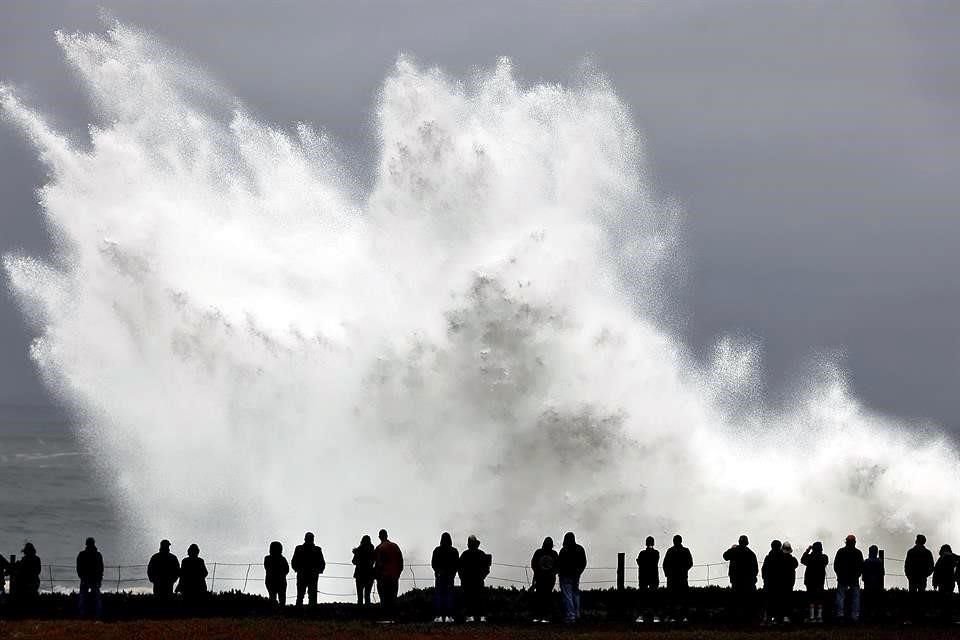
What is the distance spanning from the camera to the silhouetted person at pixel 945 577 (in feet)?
94.2

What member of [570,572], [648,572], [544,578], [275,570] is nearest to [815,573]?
[648,572]

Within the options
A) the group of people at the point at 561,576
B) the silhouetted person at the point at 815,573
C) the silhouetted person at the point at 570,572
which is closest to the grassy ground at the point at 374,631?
the silhouetted person at the point at 570,572

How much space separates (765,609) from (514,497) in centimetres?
2279

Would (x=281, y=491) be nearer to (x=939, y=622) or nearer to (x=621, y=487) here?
(x=621, y=487)

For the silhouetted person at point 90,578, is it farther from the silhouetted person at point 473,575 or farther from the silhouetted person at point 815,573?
the silhouetted person at point 815,573

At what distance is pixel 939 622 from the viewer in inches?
1113

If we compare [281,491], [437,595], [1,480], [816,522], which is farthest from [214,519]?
[1,480]

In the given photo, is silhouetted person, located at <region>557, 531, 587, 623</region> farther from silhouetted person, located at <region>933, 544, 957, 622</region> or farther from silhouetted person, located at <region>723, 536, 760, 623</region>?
silhouetted person, located at <region>933, 544, 957, 622</region>

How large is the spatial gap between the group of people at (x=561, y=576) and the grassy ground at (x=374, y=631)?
30.3 inches

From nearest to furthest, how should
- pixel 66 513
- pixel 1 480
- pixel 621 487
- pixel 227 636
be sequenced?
1. pixel 227 636
2. pixel 621 487
3. pixel 66 513
4. pixel 1 480

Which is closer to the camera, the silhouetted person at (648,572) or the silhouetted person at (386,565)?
the silhouetted person at (386,565)

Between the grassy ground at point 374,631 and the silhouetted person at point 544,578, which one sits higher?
the silhouetted person at point 544,578

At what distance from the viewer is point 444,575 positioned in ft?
89.6

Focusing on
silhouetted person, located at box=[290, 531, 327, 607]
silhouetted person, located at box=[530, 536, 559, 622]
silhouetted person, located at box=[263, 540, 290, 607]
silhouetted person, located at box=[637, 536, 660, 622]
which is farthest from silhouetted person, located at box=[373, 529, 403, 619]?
silhouetted person, located at box=[637, 536, 660, 622]
